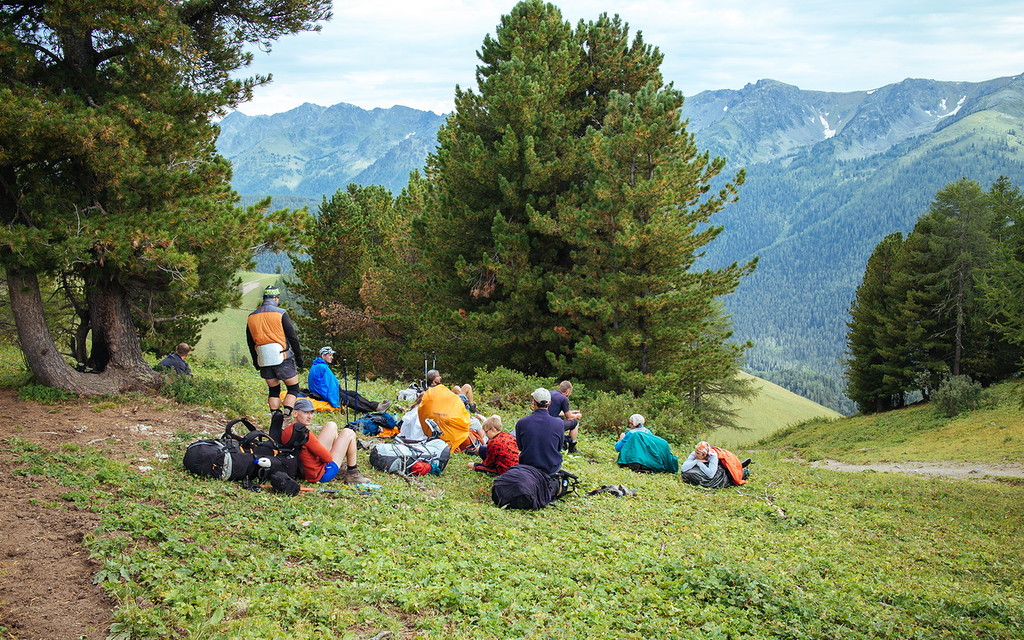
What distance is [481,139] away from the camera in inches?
933

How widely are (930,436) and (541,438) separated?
3025 cm

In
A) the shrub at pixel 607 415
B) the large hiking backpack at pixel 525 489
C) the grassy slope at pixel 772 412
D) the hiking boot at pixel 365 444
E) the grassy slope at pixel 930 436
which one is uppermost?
the hiking boot at pixel 365 444

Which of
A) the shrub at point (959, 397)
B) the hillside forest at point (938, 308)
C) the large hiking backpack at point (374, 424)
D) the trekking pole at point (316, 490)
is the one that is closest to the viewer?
the trekking pole at point (316, 490)

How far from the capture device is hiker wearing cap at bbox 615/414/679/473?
13.4m

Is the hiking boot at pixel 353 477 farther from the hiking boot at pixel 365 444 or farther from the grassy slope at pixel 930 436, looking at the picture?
the grassy slope at pixel 930 436

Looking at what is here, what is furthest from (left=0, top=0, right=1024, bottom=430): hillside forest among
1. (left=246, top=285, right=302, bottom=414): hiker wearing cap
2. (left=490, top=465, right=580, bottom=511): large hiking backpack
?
(left=490, top=465, right=580, bottom=511): large hiking backpack

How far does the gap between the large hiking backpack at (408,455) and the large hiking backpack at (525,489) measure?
1177 mm

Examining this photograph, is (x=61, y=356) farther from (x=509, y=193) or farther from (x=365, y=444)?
(x=509, y=193)

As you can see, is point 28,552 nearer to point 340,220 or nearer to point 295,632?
point 295,632

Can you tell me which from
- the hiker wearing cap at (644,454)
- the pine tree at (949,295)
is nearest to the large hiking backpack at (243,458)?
the hiker wearing cap at (644,454)

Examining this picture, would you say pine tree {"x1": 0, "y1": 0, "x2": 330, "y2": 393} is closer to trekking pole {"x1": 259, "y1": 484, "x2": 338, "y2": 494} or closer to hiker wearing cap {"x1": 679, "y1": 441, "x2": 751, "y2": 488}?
trekking pole {"x1": 259, "y1": 484, "x2": 338, "y2": 494}

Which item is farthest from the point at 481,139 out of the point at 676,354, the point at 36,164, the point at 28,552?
the point at 28,552

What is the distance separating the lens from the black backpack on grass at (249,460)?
8078mm

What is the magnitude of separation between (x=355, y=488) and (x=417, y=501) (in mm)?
837
